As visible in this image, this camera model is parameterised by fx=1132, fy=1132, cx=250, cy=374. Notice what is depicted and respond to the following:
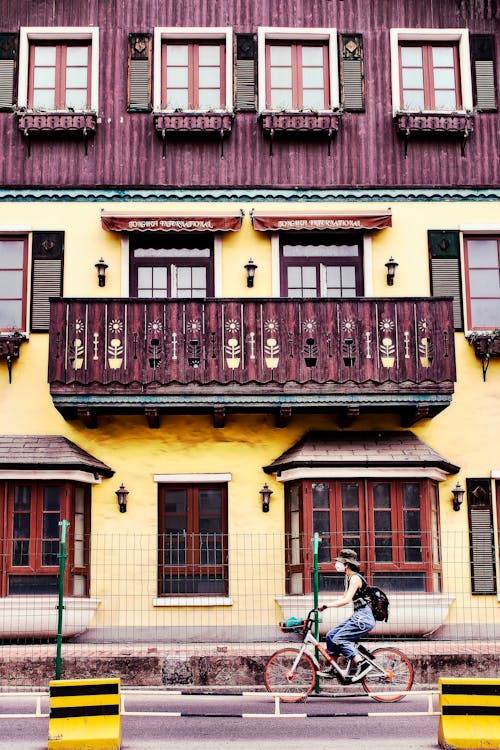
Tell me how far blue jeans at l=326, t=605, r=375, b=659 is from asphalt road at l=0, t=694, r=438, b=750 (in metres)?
0.70

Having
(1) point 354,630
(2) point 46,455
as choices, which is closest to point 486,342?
(1) point 354,630

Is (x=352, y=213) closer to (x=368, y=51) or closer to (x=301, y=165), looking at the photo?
(x=301, y=165)

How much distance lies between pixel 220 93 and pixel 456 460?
7.81 meters

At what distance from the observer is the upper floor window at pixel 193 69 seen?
20391 millimetres

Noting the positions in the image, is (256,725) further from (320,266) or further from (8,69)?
(8,69)

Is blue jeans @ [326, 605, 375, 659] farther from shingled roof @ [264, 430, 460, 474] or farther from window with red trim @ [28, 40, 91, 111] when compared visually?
window with red trim @ [28, 40, 91, 111]

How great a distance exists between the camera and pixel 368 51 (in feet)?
67.8

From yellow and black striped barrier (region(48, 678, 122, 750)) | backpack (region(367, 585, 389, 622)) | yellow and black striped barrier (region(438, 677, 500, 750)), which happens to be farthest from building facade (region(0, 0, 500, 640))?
yellow and black striped barrier (region(438, 677, 500, 750))

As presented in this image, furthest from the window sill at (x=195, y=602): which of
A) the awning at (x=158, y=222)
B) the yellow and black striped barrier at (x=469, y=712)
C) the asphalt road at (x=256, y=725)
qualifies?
the yellow and black striped barrier at (x=469, y=712)

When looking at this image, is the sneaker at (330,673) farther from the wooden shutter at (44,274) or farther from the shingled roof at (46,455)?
the wooden shutter at (44,274)

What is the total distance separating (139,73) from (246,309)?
5.07 metres

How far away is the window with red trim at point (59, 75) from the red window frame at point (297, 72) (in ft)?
10.7

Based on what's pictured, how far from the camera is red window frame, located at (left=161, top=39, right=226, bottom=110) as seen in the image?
2041 centimetres

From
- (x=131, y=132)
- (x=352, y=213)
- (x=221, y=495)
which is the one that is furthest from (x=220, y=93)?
(x=221, y=495)
